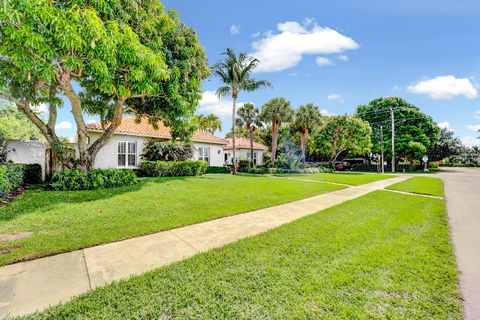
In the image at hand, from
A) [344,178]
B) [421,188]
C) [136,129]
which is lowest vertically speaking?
[421,188]

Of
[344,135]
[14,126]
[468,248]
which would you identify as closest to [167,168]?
[468,248]

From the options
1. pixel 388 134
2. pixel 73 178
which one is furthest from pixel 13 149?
pixel 388 134

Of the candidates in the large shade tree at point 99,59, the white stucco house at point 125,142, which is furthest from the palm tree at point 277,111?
the large shade tree at point 99,59

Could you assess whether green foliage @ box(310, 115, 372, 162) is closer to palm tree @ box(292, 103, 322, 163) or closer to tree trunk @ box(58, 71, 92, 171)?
palm tree @ box(292, 103, 322, 163)

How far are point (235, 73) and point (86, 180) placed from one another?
14.9 metres

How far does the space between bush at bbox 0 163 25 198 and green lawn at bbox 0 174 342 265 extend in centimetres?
48

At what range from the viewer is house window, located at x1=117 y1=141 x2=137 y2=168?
600 inches

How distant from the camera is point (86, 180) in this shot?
8547 millimetres

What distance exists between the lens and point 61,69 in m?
7.05

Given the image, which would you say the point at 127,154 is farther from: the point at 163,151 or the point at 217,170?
the point at 217,170

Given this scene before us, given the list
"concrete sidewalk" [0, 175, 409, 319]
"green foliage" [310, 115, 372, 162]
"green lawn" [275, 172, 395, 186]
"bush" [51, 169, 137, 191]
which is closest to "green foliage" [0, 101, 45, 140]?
"bush" [51, 169, 137, 191]

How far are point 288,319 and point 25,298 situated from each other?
2980 mm

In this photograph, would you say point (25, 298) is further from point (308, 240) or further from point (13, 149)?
point (13, 149)

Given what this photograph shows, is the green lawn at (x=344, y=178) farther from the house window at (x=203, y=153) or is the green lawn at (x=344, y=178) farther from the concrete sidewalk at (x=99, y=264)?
the concrete sidewalk at (x=99, y=264)
